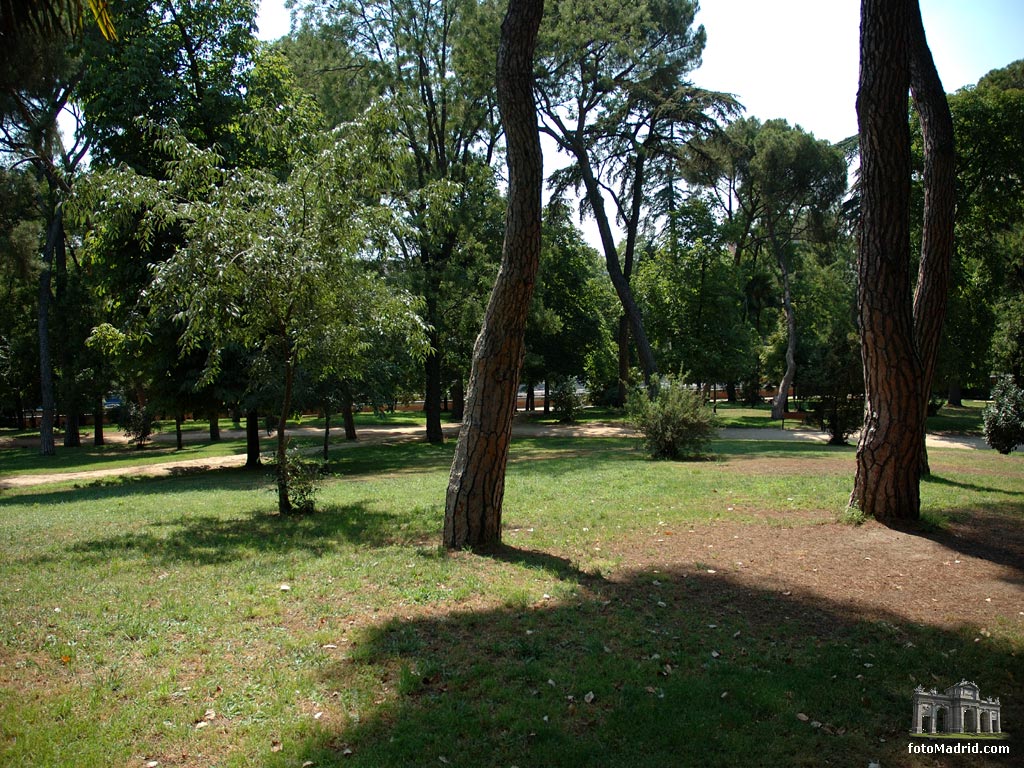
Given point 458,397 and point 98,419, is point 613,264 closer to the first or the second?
point 458,397

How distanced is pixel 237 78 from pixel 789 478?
56.3ft

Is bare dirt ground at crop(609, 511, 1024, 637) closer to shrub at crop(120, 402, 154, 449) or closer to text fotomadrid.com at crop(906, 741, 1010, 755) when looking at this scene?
text fotomadrid.com at crop(906, 741, 1010, 755)

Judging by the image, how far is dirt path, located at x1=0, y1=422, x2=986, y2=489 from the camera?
20.2 m

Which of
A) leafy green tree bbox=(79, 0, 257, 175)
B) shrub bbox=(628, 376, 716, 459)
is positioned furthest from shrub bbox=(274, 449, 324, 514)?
leafy green tree bbox=(79, 0, 257, 175)

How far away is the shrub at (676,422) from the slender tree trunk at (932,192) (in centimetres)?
631

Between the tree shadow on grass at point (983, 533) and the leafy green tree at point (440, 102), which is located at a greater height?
the leafy green tree at point (440, 102)

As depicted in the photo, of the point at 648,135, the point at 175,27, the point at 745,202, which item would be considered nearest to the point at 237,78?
the point at 175,27

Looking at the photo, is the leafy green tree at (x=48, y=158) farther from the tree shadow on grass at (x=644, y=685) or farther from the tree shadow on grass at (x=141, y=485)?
the tree shadow on grass at (x=644, y=685)

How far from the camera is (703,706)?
3.65m

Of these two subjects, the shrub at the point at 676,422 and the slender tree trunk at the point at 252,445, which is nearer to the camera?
the shrub at the point at 676,422

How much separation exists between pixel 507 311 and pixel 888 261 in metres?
3.99

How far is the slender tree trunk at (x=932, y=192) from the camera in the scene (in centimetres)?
895

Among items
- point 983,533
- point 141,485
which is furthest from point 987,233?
point 141,485

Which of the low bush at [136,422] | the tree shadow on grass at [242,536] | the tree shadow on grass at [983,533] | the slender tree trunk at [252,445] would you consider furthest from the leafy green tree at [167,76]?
the tree shadow on grass at [983,533]
